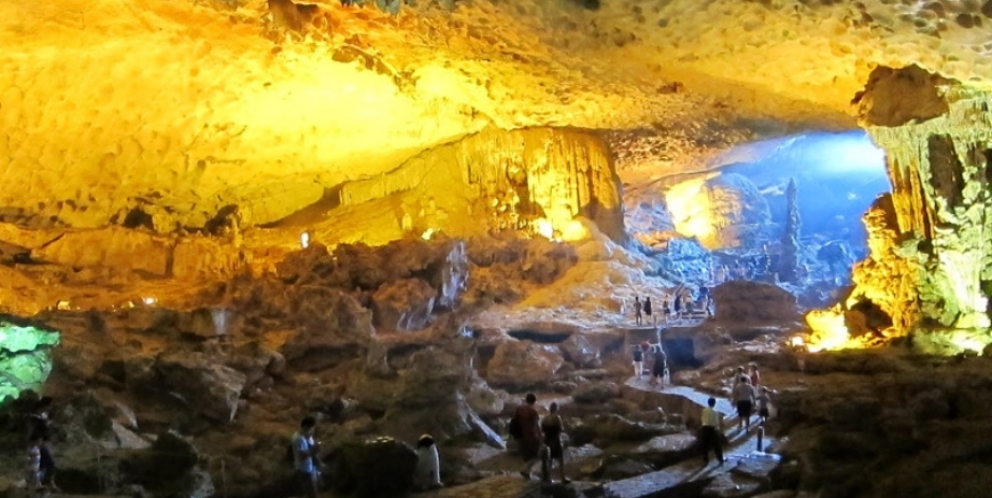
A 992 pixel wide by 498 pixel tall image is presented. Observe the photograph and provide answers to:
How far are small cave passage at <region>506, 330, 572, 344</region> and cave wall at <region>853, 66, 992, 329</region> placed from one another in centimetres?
673

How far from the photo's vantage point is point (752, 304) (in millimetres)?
19609

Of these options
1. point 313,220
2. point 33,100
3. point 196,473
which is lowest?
point 196,473

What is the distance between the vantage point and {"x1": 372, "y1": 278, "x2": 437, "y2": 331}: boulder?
63.0ft

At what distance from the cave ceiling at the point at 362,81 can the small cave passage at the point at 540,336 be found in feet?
16.8

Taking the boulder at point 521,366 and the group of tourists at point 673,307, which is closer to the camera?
the boulder at point 521,366

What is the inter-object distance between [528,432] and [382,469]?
1769mm

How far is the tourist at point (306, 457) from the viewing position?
919 centimetres

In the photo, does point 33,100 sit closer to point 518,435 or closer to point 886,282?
point 518,435

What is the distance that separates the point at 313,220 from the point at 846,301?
49.4 ft

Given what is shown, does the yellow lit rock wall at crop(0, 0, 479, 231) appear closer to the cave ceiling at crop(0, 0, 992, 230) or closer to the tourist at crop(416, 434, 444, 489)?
the cave ceiling at crop(0, 0, 992, 230)

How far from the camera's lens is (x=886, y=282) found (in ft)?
53.7

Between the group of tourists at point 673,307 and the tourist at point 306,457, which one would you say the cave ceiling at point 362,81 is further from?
the tourist at point 306,457

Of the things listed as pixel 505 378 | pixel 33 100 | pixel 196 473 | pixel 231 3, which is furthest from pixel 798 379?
pixel 33 100

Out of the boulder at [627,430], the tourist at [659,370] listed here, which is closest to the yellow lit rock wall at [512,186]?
the tourist at [659,370]
